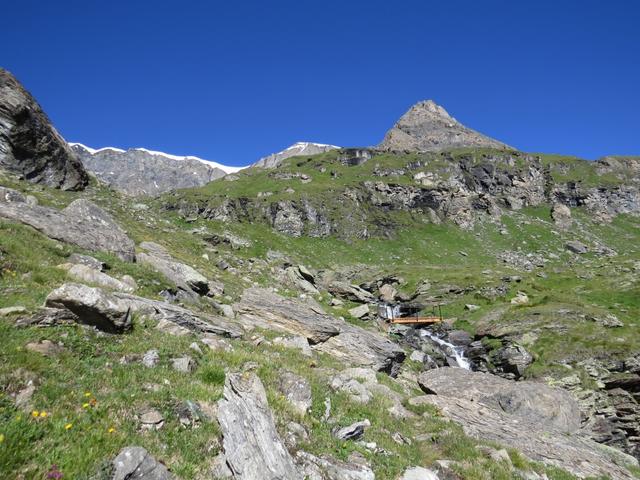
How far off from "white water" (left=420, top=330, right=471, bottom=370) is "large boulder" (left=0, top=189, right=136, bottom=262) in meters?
30.8

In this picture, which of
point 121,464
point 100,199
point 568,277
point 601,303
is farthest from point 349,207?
point 121,464

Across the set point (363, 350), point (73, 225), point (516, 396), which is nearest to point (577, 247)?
point (516, 396)

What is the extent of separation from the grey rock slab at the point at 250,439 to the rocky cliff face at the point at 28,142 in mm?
30569

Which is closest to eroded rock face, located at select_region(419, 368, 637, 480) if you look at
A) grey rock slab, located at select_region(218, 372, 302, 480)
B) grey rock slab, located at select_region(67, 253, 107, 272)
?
grey rock slab, located at select_region(218, 372, 302, 480)

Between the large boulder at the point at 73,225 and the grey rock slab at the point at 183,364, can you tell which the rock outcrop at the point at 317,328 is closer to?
the large boulder at the point at 73,225

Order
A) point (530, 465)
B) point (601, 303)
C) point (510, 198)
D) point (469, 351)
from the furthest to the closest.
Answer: point (510, 198) → point (601, 303) → point (469, 351) → point (530, 465)

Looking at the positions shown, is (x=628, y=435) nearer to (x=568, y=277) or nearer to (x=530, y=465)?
(x=530, y=465)

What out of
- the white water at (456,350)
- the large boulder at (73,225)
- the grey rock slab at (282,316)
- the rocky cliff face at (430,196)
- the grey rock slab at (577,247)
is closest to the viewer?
the large boulder at (73,225)

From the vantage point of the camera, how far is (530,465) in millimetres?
12883

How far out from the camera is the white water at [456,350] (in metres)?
36.9

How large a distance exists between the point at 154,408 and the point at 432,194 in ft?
425

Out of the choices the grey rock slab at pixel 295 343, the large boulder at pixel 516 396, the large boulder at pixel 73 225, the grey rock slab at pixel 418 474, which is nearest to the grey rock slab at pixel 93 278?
the large boulder at pixel 73 225

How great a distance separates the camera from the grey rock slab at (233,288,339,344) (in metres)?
21.9

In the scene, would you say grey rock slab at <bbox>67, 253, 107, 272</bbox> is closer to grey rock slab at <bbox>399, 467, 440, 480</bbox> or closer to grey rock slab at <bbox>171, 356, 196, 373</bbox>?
grey rock slab at <bbox>171, 356, 196, 373</bbox>
